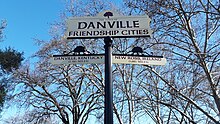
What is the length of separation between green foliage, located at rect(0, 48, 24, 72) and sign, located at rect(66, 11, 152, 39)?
12.0m

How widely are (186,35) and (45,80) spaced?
10051 millimetres

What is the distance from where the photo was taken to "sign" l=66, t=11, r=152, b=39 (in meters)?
2.98

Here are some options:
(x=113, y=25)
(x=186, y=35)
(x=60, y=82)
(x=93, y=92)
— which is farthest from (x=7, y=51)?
(x=113, y=25)

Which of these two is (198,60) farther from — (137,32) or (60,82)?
(60,82)

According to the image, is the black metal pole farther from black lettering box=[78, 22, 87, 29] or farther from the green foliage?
the green foliage

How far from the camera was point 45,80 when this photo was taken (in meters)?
16.0

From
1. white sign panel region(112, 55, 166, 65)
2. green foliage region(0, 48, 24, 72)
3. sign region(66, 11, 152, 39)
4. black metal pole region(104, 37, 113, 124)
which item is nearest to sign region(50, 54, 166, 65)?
white sign panel region(112, 55, 166, 65)

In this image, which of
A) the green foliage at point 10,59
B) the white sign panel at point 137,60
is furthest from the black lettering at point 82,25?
the green foliage at point 10,59

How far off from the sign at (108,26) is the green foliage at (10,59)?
12.0 m

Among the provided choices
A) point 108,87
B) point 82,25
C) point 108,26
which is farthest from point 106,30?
point 108,87

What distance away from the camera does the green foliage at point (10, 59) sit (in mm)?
14148

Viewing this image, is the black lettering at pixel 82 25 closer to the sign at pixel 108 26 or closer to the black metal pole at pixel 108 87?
the sign at pixel 108 26

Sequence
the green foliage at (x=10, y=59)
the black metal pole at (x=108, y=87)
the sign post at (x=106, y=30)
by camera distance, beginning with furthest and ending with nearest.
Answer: the green foliage at (x=10, y=59)
the sign post at (x=106, y=30)
the black metal pole at (x=108, y=87)

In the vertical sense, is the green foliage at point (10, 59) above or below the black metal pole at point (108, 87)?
above
